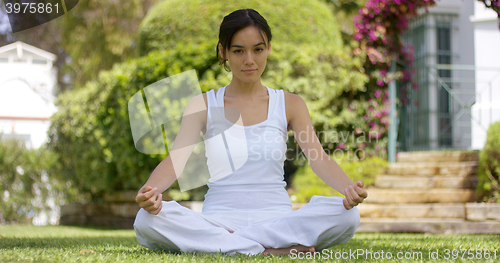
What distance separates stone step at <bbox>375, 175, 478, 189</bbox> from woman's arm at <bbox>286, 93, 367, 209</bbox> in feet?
11.1

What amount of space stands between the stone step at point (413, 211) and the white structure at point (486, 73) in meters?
4.23

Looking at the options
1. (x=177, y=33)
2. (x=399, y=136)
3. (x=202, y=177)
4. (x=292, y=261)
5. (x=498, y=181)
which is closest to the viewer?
(x=292, y=261)

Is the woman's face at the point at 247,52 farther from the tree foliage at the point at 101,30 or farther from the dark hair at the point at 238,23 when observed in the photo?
the tree foliage at the point at 101,30

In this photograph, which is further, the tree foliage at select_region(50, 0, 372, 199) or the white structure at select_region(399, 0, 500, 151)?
the white structure at select_region(399, 0, 500, 151)

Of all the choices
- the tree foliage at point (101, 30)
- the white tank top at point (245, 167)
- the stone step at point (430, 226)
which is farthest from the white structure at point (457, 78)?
the tree foliage at point (101, 30)

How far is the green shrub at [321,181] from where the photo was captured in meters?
5.66

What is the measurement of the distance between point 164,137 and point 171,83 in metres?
0.70

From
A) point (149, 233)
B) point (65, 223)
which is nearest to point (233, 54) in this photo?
point (149, 233)

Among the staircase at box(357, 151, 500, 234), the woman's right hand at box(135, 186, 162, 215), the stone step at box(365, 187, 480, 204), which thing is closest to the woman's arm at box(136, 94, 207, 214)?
the woman's right hand at box(135, 186, 162, 215)

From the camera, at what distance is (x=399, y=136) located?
24.6 feet

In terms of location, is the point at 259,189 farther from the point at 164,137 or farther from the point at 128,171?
the point at 128,171

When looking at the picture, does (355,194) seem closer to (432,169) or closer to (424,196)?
(424,196)

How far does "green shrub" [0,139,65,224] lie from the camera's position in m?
7.61

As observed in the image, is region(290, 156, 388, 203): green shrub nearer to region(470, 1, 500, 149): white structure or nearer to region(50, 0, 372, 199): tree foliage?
region(50, 0, 372, 199): tree foliage
